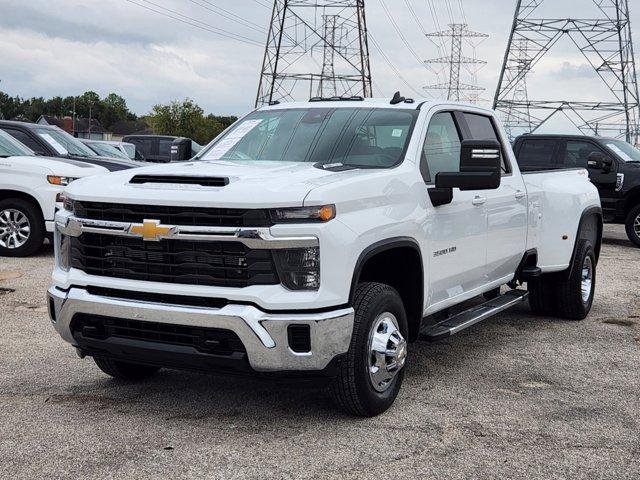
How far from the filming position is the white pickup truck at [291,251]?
4312mm

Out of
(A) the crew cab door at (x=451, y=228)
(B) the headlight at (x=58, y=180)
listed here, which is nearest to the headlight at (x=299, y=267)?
(A) the crew cab door at (x=451, y=228)

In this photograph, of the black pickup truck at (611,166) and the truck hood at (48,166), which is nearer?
the truck hood at (48,166)

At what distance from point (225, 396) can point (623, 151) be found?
39.8 ft

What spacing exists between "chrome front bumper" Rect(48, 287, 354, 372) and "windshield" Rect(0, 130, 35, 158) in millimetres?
7833

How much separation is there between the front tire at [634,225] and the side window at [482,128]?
8.80m

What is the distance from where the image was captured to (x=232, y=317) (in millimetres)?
4250

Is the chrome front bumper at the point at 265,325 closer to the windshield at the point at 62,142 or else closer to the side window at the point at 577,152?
the windshield at the point at 62,142

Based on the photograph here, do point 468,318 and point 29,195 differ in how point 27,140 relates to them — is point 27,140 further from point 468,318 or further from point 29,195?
→ point 468,318

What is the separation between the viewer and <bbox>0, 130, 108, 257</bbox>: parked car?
11.1 metres

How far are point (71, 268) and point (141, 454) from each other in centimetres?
123

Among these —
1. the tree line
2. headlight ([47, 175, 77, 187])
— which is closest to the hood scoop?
headlight ([47, 175, 77, 187])

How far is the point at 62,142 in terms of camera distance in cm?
1305

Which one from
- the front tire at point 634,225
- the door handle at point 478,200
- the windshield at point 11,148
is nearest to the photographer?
the door handle at point 478,200

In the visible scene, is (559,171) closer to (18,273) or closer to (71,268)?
(71,268)
